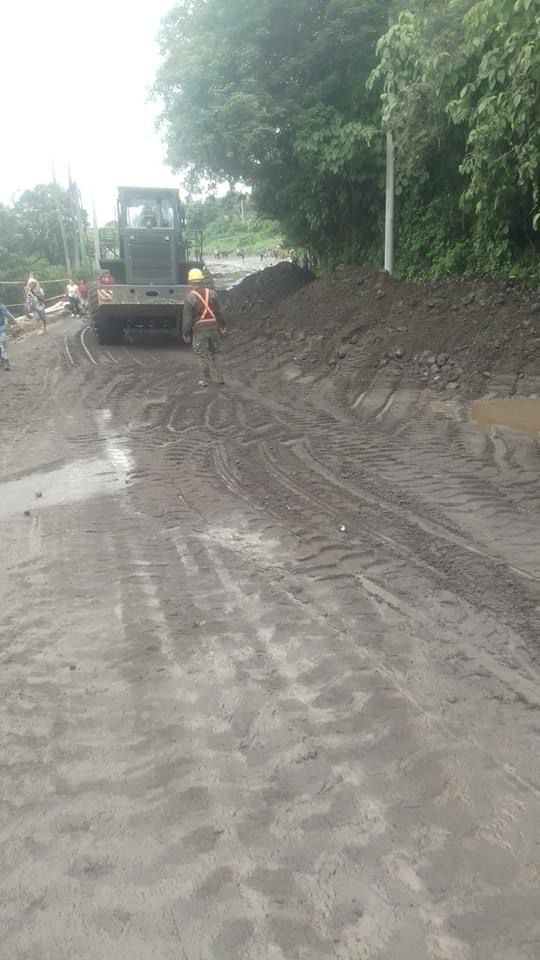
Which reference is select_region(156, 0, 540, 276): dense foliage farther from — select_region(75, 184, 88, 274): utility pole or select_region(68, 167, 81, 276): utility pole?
select_region(75, 184, 88, 274): utility pole

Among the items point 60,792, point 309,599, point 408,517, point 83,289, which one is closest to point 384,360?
point 408,517

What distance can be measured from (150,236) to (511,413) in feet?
35.1

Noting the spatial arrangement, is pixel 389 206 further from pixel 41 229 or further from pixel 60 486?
pixel 41 229

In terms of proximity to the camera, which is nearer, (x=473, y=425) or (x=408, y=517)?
(x=408, y=517)

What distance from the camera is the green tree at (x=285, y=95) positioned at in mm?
16172

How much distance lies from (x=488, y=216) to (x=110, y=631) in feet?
38.8

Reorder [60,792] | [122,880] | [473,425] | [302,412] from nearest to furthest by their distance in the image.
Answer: [122,880] → [60,792] → [473,425] → [302,412]

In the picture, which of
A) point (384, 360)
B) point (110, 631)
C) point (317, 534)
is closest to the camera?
point (110, 631)

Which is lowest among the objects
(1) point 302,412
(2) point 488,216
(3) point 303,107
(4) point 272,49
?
(1) point 302,412

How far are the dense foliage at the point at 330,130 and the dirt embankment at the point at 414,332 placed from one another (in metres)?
0.94

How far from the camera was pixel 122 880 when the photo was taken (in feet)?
8.00

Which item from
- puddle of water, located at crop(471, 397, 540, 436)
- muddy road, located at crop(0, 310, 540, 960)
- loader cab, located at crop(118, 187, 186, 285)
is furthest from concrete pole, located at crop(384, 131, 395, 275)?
muddy road, located at crop(0, 310, 540, 960)

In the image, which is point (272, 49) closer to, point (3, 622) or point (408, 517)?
point (408, 517)

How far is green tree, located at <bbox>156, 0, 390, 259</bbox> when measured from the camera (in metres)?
16.2
